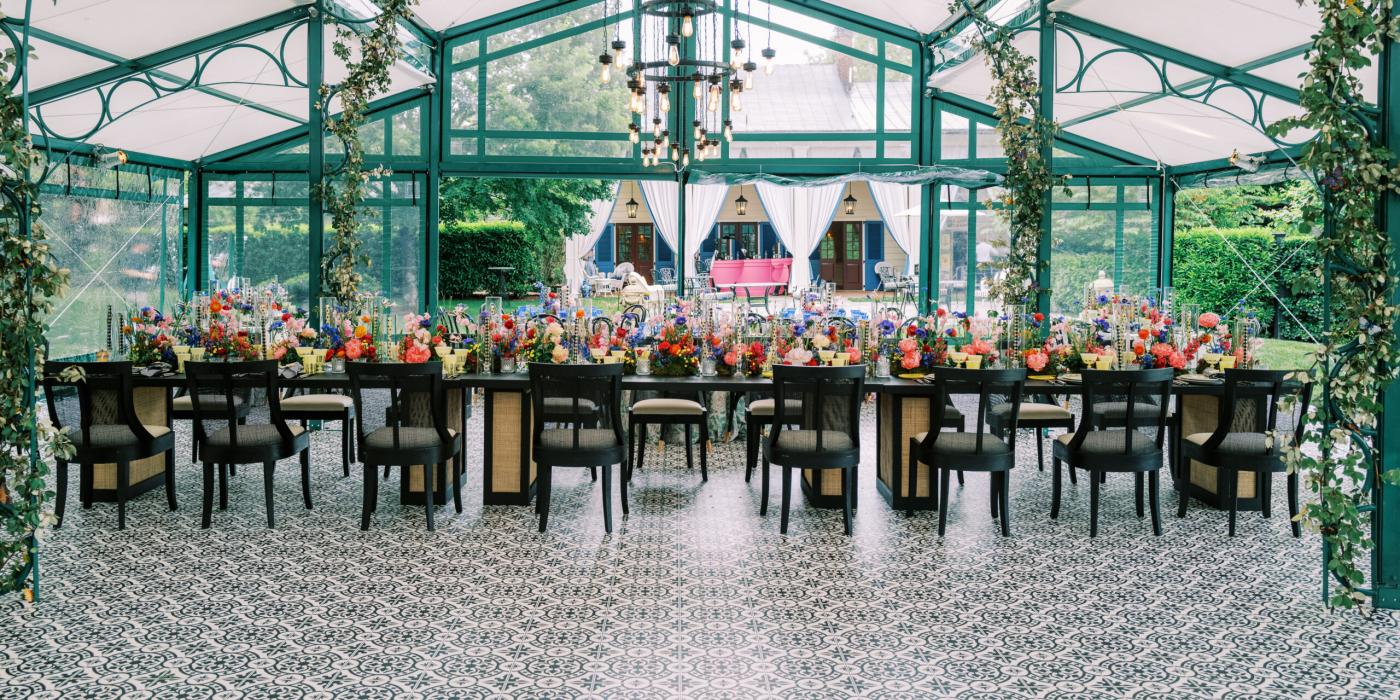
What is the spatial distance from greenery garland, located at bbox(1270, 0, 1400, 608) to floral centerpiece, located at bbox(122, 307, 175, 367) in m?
6.57

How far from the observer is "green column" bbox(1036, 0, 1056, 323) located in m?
8.42

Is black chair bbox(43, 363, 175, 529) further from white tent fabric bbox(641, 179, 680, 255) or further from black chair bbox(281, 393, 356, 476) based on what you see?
white tent fabric bbox(641, 179, 680, 255)

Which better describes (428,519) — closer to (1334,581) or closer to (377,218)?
(1334,581)

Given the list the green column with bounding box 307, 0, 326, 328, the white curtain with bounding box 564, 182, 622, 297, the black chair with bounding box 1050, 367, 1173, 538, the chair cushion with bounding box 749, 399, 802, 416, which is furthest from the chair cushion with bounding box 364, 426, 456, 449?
the white curtain with bounding box 564, 182, 622, 297

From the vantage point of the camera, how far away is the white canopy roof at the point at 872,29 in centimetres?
845

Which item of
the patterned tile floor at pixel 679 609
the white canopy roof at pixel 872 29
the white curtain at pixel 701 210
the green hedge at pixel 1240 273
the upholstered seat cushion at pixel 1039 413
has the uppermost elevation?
the white canopy roof at pixel 872 29

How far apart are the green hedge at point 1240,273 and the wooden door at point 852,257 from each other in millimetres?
11232

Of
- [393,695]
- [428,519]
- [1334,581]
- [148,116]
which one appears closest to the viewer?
[393,695]

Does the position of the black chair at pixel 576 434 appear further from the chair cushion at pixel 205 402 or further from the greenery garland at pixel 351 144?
the greenery garland at pixel 351 144

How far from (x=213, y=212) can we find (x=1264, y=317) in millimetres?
13671

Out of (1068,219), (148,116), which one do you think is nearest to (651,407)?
(148,116)

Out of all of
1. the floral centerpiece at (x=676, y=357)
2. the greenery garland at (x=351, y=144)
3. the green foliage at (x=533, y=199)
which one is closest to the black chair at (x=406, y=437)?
the floral centerpiece at (x=676, y=357)

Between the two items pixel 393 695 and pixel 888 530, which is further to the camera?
pixel 888 530

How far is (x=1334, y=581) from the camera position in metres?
4.89
